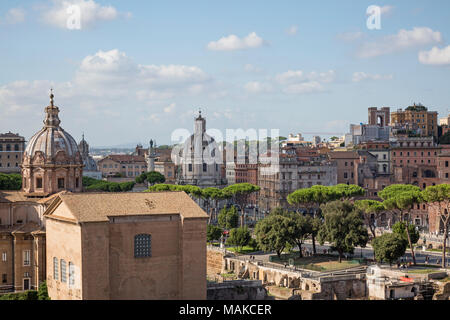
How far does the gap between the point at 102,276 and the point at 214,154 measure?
63.4 meters

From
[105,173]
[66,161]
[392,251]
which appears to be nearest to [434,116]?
[105,173]

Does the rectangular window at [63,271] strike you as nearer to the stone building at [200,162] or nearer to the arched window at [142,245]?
the arched window at [142,245]

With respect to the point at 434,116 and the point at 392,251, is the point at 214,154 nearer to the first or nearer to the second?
the point at 434,116

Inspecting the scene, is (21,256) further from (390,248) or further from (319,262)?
(390,248)

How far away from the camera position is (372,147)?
9500cm

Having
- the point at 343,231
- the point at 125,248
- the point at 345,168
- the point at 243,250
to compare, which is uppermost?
the point at 345,168

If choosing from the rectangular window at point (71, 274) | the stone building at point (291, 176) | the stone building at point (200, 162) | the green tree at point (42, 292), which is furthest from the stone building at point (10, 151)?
the rectangular window at point (71, 274)

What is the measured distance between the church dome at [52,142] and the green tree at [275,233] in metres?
14.0

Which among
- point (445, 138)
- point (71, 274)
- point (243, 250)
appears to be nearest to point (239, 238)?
point (243, 250)

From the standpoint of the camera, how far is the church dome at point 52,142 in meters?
47.5

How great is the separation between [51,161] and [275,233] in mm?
16221

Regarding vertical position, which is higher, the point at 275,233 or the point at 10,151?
the point at 10,151

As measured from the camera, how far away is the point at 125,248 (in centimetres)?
3572
